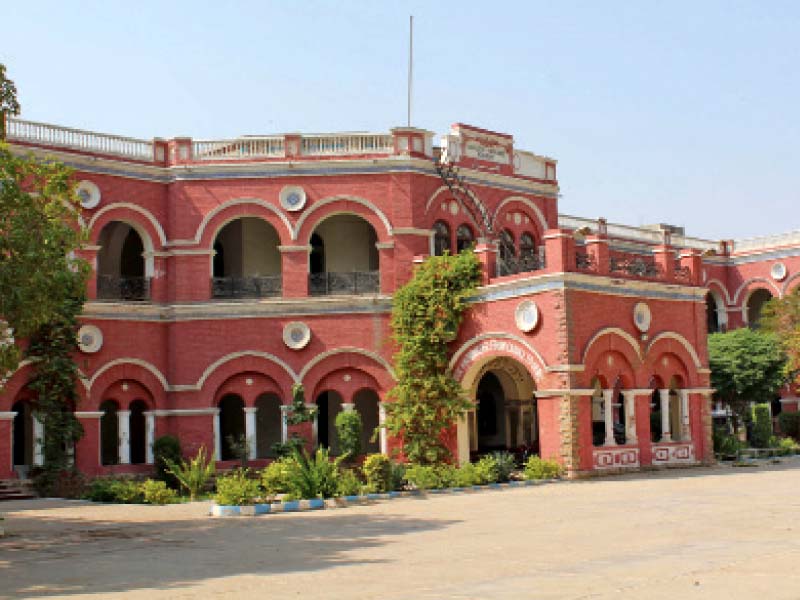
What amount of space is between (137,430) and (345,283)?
695 centimetres

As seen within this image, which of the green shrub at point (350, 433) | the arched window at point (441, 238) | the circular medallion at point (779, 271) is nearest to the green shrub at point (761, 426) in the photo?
the circular medallion at point (779, 271)

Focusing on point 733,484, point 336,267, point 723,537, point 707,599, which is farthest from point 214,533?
point 336,267

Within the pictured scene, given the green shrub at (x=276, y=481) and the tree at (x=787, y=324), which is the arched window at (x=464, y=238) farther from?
the tree at (x=787, y=324)

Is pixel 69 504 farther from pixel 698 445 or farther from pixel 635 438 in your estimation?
pixel 698 445

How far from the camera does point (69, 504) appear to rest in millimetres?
20531

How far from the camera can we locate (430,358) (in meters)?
24.8

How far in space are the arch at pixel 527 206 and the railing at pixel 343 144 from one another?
3.80m

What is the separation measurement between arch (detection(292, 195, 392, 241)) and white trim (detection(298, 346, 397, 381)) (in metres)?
3.18

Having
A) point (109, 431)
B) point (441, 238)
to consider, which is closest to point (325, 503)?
point (441, 238)

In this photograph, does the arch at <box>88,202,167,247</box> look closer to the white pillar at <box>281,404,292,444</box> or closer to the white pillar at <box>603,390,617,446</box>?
the white pillar at <box>281,404,292,444</box>

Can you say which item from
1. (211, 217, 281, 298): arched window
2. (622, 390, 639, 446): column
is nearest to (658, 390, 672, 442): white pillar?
(622, 390, 639, 446): column

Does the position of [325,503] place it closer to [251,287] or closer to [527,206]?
[251,287]

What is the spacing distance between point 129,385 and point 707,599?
20.2 meters

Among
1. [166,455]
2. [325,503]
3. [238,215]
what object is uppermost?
[238,215]
